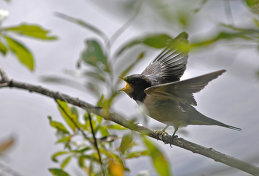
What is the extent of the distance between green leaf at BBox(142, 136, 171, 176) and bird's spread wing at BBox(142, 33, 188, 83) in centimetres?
95

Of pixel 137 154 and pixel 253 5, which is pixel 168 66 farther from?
pixel 253 5

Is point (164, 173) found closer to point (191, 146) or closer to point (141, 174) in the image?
point (191, 146)

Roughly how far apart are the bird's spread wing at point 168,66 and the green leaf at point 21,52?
2.14 feet

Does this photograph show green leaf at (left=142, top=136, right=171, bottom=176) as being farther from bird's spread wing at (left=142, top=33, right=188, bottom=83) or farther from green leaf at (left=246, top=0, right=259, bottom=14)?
bird's spread wing at (left=142, top=33, right=188, bottom=83)

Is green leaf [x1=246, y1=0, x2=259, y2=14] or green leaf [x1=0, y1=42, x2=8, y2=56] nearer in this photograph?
green leaf [x1=246, y1=0, x2=259, y2=14]

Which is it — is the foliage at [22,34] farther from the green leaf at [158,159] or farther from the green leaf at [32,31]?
the green leaf at [158,159]

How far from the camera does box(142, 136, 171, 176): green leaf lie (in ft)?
1.73

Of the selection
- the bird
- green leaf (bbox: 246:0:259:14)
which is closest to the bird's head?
the bird

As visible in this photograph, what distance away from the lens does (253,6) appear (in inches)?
18.4

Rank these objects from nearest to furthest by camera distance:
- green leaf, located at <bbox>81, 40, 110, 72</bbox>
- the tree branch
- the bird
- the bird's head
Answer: green leaf, located at <bbox>81, 40, 110, 72</bbox> < the tree branch < the bird < the bird's head

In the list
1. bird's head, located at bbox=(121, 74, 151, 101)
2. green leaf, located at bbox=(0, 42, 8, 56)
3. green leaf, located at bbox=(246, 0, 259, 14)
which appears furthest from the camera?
bird's head, located at bbox=(121, 74, 151, 101)

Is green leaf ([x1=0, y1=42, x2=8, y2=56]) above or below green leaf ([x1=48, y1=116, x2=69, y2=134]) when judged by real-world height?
above

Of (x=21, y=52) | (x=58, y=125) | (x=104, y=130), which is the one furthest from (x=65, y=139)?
(x=21, y=52)

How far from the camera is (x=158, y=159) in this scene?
0.55 meters
